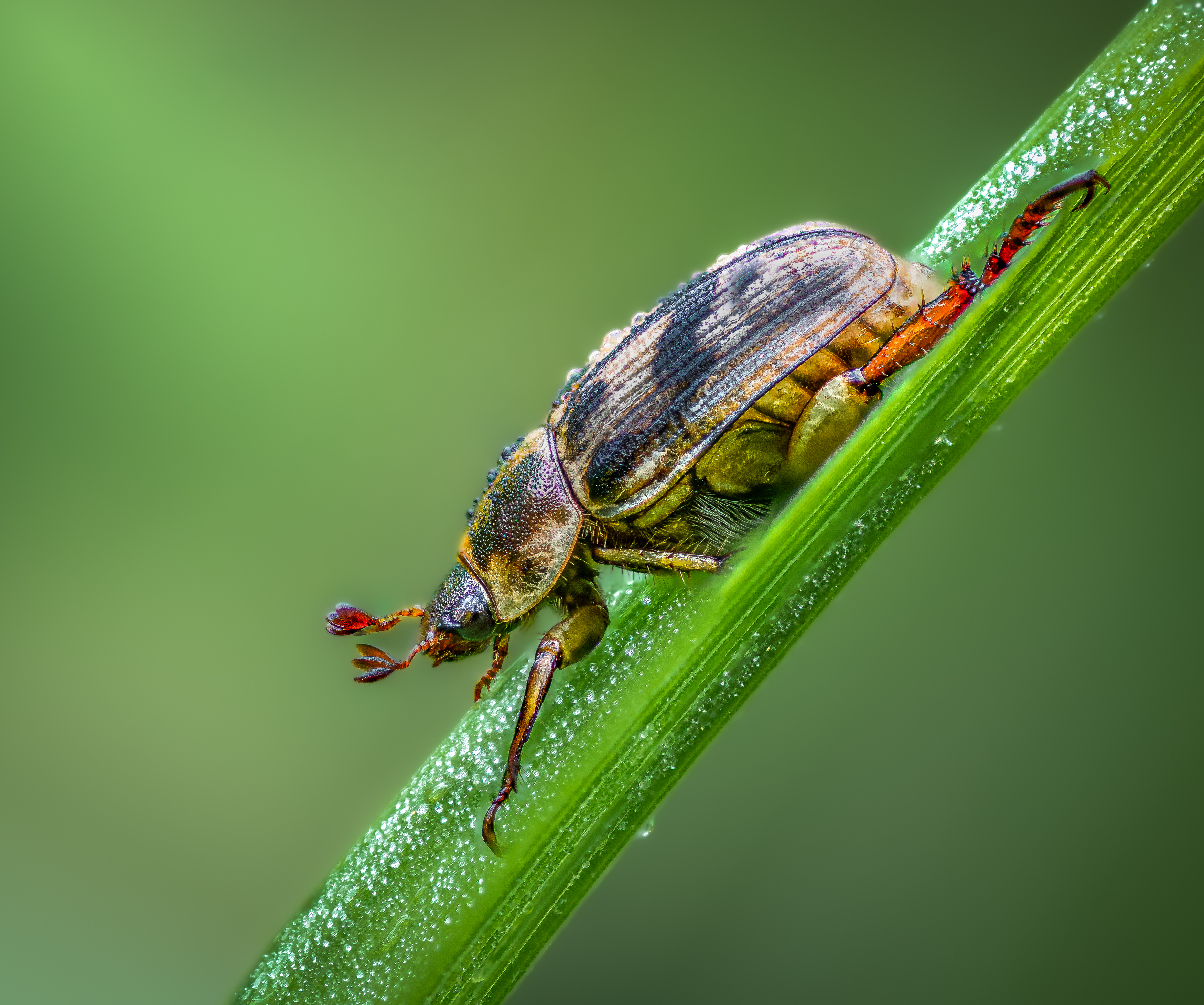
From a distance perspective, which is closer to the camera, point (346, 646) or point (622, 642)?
point (622, 642)

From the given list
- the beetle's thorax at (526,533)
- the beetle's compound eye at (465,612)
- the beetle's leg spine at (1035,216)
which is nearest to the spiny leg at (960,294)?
the beetle's leg spine at (1035,216)

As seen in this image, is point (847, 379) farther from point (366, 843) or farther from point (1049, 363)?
point (366, 843)

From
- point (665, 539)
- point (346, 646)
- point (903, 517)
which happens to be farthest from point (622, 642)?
point (346, 646)

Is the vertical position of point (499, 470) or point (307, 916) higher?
point (499, 470)

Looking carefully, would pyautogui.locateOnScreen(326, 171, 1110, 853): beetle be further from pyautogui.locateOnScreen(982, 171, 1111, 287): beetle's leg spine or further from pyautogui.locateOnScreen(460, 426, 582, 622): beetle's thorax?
pyautogui.locateOnScreen(982, 171, 1111, 287): beetle's leg spine

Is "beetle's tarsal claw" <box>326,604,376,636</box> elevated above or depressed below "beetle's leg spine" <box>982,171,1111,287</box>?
below

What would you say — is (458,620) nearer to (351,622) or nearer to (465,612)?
(465,612)

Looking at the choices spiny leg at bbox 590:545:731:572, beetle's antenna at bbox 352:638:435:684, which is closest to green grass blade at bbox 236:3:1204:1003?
spiny leg at bbox 590:545:731:572
